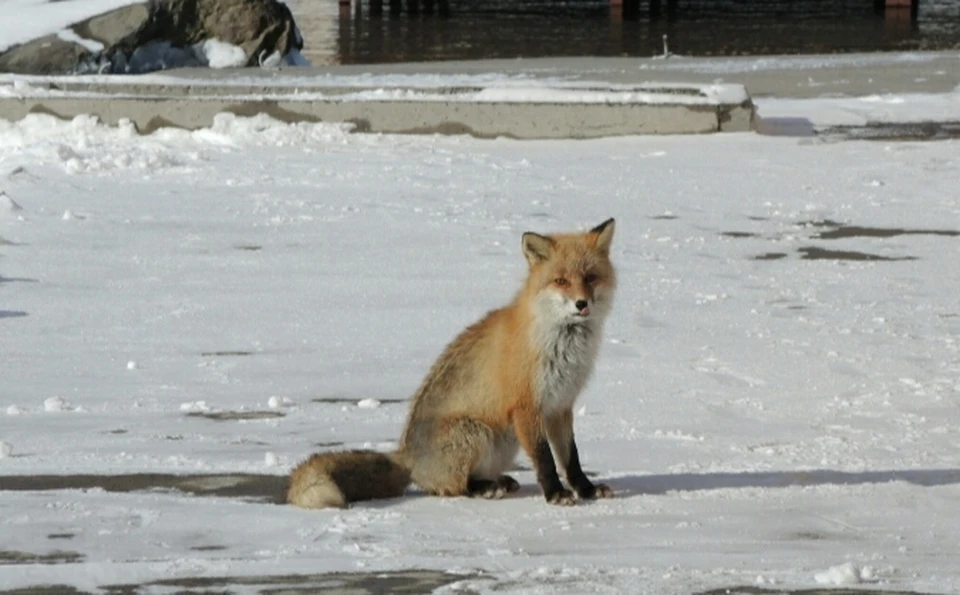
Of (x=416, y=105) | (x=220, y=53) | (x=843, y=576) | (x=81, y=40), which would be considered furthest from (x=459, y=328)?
(x=220, y=53)

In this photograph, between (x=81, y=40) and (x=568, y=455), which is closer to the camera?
(x=568, y=455)

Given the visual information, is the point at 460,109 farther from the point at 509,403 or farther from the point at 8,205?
the point at 509,403

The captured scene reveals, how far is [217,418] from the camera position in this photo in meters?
7.14

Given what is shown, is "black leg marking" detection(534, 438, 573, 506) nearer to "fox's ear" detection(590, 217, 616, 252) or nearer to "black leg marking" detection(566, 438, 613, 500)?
"black leg marking" detection(566, 438, 613, 500)

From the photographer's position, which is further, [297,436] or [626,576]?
[297,436]

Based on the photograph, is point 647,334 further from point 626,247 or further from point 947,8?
point 947,8

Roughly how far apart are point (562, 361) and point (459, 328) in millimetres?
3173

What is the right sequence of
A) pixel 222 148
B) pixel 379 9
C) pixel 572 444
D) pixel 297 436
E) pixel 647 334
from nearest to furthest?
1. pixel 572 444
2. pixel 297 436
3. pixel 647 334
4. pixel 222 148
5. pixel 379 9

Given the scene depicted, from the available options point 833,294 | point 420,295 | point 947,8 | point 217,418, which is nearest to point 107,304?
point 420,295

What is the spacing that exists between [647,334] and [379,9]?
39291mm

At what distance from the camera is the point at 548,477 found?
5.76m

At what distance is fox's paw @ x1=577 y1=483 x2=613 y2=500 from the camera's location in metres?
5.88

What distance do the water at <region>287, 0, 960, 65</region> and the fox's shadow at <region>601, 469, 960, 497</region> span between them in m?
25.1

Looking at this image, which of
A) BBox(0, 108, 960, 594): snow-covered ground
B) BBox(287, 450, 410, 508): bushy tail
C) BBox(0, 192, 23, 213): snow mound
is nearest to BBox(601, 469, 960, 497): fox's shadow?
BBox(0, 108, 960, 594): snow-covered ground
